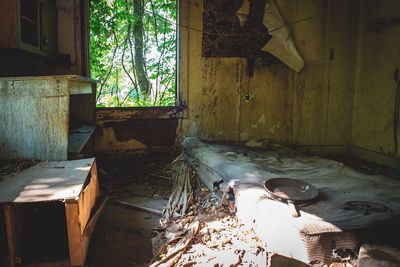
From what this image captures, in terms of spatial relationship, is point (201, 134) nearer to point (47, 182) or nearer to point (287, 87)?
point (287, 87)

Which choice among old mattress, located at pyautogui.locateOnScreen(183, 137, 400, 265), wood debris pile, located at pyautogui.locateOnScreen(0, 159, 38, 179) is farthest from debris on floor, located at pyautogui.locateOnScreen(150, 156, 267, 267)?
wood debris pile, located at pyautogui.locateOnScreen(0, 159, 38, 179)

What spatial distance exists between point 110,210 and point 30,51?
190 centimetres

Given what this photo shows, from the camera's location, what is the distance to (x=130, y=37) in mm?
6066

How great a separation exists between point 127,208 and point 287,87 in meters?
3.31

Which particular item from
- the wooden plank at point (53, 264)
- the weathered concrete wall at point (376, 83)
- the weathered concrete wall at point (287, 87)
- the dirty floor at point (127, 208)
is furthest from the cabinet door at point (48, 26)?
the weathered concrete wall at point (376, 83)

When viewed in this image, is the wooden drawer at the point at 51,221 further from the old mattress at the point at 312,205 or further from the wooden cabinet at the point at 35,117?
the old mattress at the point at 312,205

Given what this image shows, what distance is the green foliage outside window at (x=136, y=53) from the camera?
18.2ft

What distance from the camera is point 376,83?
5055 millimetres

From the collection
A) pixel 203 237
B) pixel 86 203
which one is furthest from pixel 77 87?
pixel 203 237

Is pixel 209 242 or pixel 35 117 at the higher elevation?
pixel 35 117

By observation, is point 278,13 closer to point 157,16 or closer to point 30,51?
point 157,16

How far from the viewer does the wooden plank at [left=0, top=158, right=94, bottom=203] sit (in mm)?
1956

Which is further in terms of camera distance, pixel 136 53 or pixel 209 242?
pixel 136 53

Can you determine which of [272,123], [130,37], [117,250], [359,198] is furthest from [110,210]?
[130,37]
